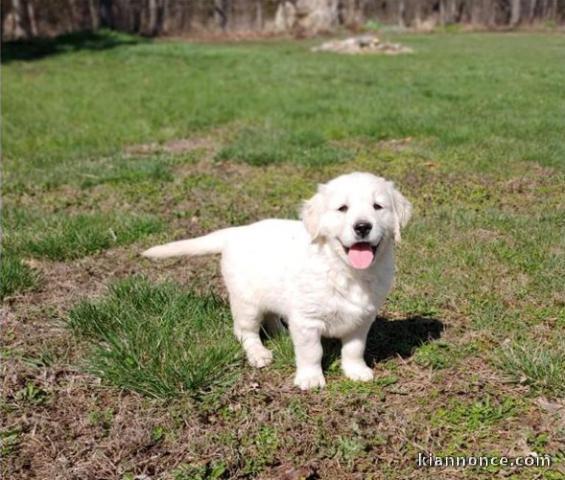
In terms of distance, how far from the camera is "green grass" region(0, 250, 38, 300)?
15.6 ft

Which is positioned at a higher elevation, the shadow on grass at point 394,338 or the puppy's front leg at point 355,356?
the puppy's front leg at point 355,356

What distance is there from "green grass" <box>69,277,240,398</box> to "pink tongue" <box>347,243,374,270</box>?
0.99m

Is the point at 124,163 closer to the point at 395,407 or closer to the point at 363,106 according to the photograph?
the point at 363,106

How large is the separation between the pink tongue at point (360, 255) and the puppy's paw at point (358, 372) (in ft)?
2.41

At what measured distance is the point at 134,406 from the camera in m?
3.41

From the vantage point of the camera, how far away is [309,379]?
3.54m

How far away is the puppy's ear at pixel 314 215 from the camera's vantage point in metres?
3.33

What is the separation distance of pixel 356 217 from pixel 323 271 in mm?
398

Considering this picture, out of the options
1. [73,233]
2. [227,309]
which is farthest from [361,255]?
[73,233]

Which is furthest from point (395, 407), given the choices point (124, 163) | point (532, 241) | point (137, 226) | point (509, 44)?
point (509, 44)

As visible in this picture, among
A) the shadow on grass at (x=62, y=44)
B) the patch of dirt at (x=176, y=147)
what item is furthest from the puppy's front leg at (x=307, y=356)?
the shadow on grass at (x=62, y=44)

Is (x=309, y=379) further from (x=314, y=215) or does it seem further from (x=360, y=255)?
(x=314, y=215)

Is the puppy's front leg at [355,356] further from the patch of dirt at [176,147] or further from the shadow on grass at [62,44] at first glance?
the shadow on grass at [62,44]

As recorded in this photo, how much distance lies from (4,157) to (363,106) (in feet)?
20.3
